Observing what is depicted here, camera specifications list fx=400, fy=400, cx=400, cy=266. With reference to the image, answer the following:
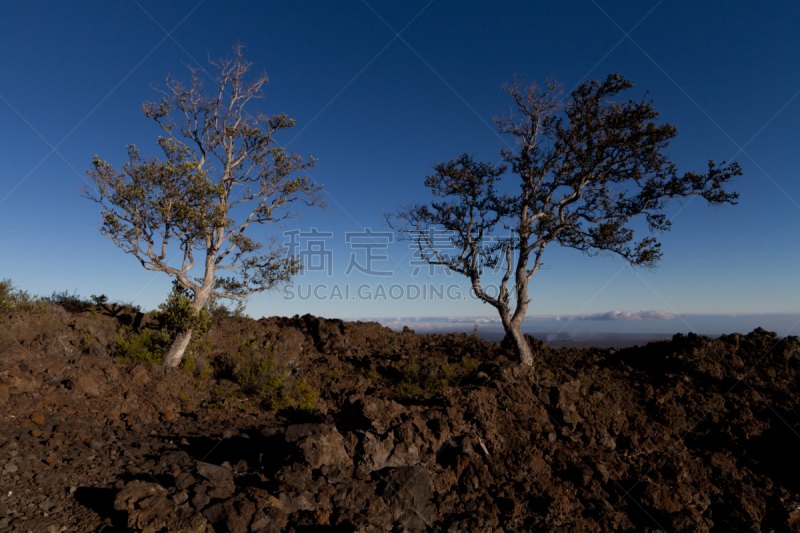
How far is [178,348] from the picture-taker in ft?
39.1

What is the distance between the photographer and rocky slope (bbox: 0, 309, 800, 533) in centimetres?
511

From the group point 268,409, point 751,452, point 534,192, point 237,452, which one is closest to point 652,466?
point 751,452

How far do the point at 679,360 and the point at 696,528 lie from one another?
323 inches

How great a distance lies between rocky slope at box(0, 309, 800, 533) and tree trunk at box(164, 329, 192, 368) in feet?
3.84

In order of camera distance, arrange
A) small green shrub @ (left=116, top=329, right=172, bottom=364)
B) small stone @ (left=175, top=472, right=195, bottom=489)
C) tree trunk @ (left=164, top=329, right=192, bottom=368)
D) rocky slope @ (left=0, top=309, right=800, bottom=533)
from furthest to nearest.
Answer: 1. tree trunk @ (left=164, top=329, right=192, bottom=368)
2. small green shrub @ (left=116, top=329, right=172, bottom=364)
3. small stone @ (left=175, top=472, right=195, bottom=489)
4. rocky slope @ (left=0, top=309, right=800, bottom=533)

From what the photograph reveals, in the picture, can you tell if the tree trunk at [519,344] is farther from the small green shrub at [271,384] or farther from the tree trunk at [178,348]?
the tree trunk at [178,348]

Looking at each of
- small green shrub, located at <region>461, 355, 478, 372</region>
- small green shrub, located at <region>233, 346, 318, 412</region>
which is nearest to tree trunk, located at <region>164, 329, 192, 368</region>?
small green shrub, located at <region>233, 346, 318, 412</region>

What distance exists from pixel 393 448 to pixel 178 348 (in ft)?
28.5

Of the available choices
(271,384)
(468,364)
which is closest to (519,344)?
(468,364)

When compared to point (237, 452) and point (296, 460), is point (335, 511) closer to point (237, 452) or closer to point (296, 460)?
point (296, 460)

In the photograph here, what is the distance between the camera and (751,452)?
310 inches

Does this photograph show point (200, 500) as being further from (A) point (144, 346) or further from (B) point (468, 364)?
(B) point (468, 364)

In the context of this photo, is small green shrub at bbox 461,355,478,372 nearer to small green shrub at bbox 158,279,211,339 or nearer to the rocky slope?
Result: the rocky slope

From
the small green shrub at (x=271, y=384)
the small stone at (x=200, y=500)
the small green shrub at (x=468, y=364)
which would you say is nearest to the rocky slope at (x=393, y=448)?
the small stone at (x=200, y=500)
